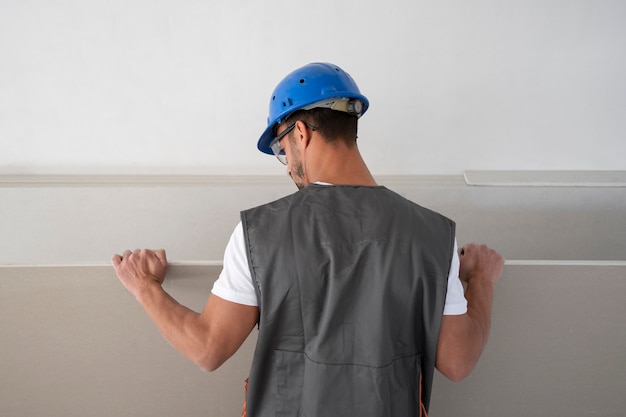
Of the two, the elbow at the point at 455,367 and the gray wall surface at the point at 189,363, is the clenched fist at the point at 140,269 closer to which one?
the gray wall surface at the point at 189,363

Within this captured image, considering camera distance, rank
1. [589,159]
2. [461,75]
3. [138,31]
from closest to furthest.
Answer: [138,31]
[461,75]
[589,159]

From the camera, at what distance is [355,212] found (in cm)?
96

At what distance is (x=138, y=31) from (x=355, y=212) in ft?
4.24

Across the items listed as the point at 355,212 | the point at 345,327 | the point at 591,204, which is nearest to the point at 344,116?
the point at 355,212

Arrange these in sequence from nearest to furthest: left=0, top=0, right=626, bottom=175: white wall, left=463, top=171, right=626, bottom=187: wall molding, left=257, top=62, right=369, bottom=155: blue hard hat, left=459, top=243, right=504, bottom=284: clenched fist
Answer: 1. left=257, top=62, right=369, bottom=155: blue hard hat
2. left=459, top=243, right=504, bottom=284: clenched fist
3. left=0, top=0, right=626, bottom=175: white wall
4. left=463, top=171, right=626, bottom=187: wall molding

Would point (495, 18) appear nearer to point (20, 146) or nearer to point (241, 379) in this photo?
point (241, 379)

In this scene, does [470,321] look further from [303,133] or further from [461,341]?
[303,133]

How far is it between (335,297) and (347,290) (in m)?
0.03

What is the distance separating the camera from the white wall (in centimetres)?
181

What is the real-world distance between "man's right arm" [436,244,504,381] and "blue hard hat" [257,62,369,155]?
47 cm

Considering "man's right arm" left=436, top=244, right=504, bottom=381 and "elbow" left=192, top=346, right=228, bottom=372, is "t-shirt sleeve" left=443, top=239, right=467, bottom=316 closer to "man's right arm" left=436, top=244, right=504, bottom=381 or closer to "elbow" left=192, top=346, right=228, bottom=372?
"man's right arm" left=436, top=244, right=504, bottom=381

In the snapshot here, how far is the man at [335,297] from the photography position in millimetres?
935

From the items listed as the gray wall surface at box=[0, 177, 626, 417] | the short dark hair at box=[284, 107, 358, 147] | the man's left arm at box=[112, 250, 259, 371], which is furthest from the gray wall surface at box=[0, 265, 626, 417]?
the short dark hair at box=[284, 107, 358, 147]

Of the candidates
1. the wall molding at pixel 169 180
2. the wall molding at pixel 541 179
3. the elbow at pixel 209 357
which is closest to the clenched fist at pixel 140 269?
the elbow at pixel 209 357
